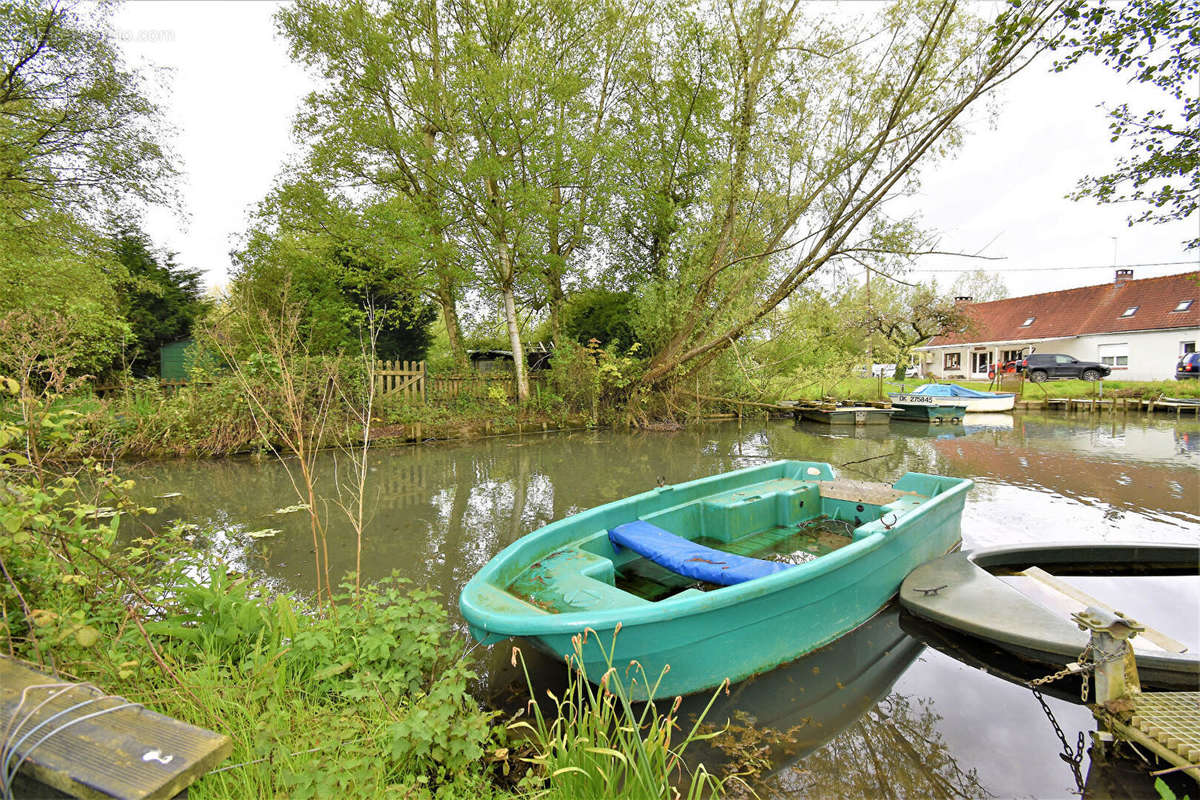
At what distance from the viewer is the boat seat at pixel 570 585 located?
2.96 m

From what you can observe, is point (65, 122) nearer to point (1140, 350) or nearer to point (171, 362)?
point (171, 362)

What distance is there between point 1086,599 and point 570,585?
395 cm


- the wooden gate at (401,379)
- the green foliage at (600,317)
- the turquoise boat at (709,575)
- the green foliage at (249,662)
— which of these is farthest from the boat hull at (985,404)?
the green foliage at (249,662)

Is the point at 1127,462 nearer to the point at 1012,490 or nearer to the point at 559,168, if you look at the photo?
the point at 1012,490

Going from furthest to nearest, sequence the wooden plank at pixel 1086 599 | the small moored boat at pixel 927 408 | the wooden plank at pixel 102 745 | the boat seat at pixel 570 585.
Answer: the small moored boat at pixel 927 408
the wooden plank at pixel 1086 599
the boat seat at pixel 570 585
the wooden plank at pixel 102 745

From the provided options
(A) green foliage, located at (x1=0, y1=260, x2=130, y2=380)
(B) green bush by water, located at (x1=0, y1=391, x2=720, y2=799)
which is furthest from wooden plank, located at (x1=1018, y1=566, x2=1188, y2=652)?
(A) green foliage, located at (x1=0, y1=260, x2=130, y2=380)

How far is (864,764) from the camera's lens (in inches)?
104

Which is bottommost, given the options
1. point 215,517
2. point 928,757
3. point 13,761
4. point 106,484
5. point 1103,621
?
point 928,757

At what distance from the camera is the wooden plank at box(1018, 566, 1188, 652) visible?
338 centimetres

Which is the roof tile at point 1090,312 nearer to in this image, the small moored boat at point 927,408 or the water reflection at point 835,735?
the small moored boat at point 927,408

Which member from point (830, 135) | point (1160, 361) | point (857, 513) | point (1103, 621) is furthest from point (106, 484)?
point (1160, 361)

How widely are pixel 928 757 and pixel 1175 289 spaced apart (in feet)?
113

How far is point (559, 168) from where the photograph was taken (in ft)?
44.4

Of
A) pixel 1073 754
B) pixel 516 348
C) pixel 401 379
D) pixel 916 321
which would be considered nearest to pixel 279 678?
pixel 1073 754
